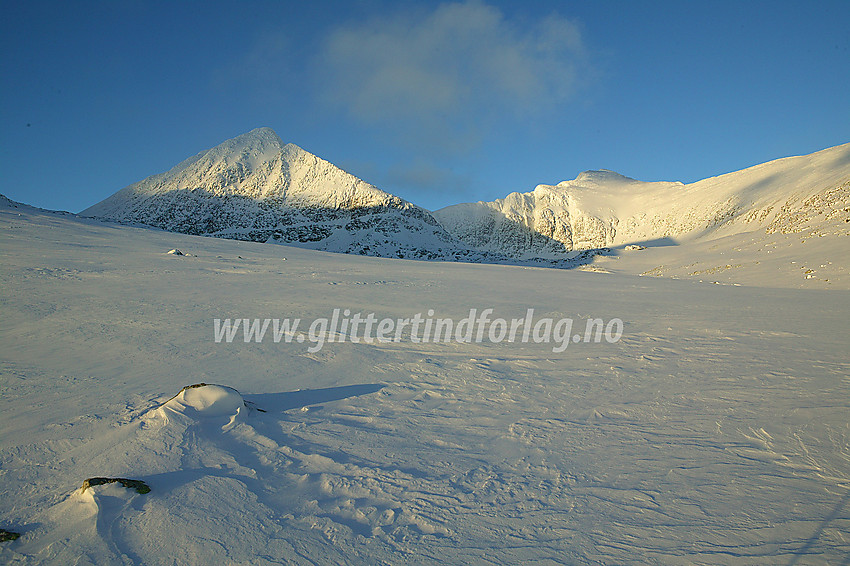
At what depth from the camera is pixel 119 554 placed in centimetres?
200

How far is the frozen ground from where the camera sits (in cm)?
220

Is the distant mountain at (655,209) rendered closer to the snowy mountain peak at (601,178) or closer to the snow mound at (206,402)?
the snowy mountain peak at (601,178)

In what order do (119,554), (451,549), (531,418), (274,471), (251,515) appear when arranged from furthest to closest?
1. (531,418)
2. (274,471)
3. (251,515)
4. (451,549)
5. (119,554)

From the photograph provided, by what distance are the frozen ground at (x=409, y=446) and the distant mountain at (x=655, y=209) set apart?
934 inches

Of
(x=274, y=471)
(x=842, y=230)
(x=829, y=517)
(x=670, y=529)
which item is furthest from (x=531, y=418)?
(x=842, y=230)

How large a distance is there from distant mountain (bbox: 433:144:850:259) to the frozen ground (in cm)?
2372

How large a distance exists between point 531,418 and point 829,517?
1941 mm

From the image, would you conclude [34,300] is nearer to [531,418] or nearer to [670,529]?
[531,418]

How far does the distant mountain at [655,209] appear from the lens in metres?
28.7

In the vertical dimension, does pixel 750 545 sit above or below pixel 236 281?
below

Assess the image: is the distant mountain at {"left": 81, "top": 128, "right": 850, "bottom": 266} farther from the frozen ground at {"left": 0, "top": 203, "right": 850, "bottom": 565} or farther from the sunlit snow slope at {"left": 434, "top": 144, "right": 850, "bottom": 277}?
the frozen ground at {"left": 0, "top": 203, "right": 850, "bottom": 565}

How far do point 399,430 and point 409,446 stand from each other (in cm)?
27

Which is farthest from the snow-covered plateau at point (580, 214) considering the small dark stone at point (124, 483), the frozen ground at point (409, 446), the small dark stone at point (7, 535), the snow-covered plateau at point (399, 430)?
the small dark stone at point (7, 535)

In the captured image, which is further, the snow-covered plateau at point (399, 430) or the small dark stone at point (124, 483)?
the small dark stone at point (124, 483)
